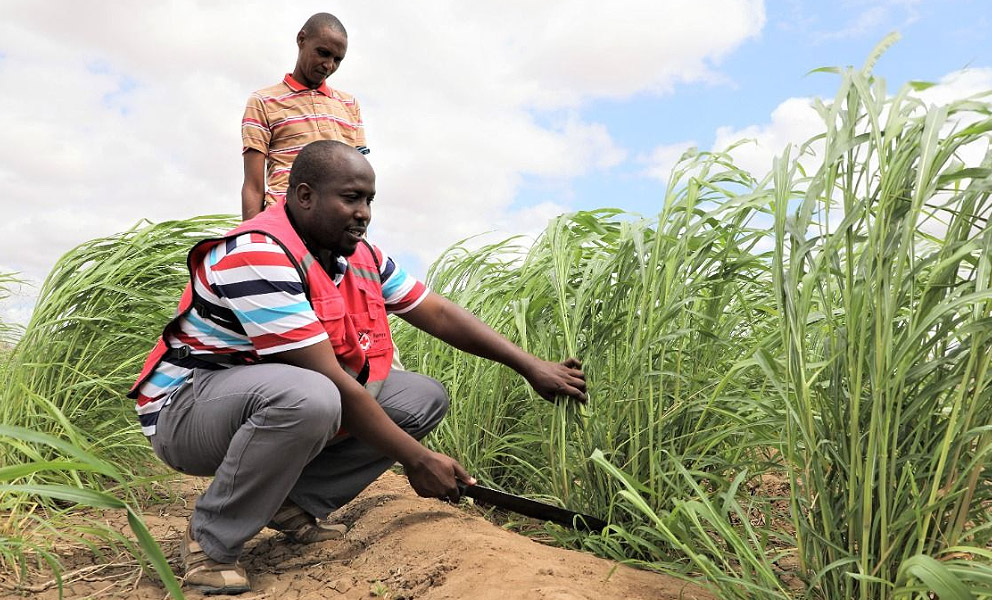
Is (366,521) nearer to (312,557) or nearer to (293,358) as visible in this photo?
(312,557)

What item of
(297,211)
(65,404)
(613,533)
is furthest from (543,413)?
(65,404)

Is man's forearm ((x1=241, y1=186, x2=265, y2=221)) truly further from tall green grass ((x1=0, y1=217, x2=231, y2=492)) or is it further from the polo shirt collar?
the polo shirt collar

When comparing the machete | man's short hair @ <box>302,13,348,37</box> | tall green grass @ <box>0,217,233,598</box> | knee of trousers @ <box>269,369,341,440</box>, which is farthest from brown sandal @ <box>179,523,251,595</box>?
man's short hair @ <box>302,13,348,37</box>

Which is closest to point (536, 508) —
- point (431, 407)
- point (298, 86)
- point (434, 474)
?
point (434, 474)

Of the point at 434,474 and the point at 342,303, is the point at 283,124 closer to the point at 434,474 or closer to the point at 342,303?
the point at 342,303

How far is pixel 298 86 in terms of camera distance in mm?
3127

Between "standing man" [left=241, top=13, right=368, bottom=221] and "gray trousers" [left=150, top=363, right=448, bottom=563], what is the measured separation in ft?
3.64

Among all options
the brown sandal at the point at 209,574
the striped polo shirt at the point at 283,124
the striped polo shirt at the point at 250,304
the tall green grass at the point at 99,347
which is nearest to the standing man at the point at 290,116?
the striped polo shirt at the point at 283,124

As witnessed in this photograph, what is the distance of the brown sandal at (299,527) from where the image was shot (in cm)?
235

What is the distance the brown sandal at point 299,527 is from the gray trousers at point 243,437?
0.95 ft

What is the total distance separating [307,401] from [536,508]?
2.13 ft

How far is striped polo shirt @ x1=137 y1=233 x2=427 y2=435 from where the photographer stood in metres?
1.87

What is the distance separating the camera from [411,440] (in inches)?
77.8

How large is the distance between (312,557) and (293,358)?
64 centimetres
